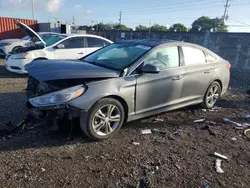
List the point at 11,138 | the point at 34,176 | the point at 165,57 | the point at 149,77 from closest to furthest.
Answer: the point at 34,176, the point at 11,138, the point at 149,77, the point at 165,57

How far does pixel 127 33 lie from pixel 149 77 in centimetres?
1641

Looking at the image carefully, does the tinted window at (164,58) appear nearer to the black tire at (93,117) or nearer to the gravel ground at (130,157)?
the black tire at (93,117)

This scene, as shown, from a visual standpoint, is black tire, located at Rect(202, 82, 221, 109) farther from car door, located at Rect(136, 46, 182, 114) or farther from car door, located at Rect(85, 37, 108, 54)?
car door, located at Rect(85, 37, 108, 54)

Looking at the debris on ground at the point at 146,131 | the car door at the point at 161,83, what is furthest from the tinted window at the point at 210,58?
the debris on ground at the point at 146,131

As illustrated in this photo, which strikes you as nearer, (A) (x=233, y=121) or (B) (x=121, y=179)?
A: (B) (x=121, y=179)

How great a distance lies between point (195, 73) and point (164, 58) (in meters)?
0.89

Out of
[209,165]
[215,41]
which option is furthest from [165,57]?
[215,41]

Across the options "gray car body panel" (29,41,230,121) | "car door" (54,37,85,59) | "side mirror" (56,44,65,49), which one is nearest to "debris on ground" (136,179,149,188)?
"gray car body panel" (29,41,230,121)

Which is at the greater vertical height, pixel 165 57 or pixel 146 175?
pixel 165 57

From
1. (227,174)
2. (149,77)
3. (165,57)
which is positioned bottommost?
(227,174)

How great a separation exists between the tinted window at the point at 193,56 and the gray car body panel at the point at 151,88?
0.32 ft

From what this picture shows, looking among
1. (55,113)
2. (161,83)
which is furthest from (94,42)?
(55,113)

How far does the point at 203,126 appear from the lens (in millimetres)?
4344

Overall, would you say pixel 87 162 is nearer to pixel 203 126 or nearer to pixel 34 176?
pixel 34 176
